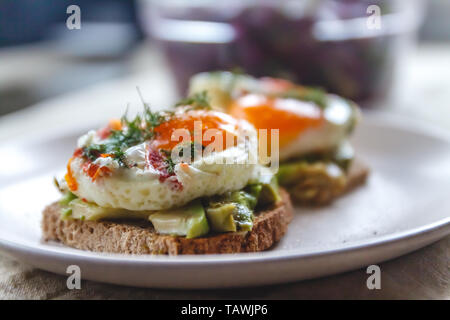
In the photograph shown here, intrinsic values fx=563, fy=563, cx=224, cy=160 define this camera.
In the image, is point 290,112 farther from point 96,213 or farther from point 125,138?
point 96,213

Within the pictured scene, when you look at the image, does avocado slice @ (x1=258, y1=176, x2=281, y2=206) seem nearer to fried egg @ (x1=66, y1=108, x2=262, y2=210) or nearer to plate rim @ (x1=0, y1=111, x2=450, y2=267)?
fried egg @ (x1=66, y1=108, x2=262, y2=210)

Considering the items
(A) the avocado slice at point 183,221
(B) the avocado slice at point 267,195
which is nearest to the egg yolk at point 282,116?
(B) the avocado slice at point 267,195

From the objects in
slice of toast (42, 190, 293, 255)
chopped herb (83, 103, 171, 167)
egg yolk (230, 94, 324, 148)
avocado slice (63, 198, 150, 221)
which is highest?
chopped herb (83, 103, 171, 167)

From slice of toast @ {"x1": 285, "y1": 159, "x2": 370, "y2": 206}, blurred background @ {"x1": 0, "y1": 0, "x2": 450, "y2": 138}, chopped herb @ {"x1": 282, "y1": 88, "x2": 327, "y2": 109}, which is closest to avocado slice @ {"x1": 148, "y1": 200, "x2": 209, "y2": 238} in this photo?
A: slice of toast @ {"x1": 285, "y1": 159, "x2": 370, "y2": 206}

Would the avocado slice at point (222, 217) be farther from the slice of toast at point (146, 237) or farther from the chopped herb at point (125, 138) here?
the chopped herb at point (125, 138)

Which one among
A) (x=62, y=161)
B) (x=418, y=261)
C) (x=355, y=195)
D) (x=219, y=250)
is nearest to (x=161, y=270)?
(x=219, y=250)

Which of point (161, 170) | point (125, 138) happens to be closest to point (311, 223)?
point (161, 170)
